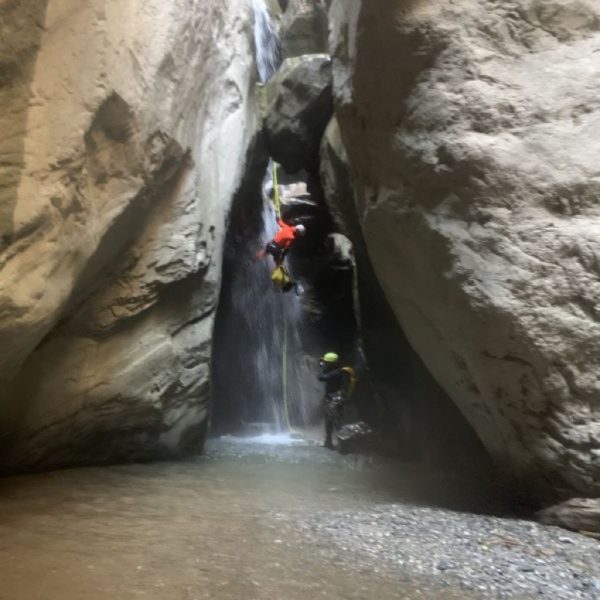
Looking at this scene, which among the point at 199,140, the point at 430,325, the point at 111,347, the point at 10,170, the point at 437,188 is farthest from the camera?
the point at 199,140

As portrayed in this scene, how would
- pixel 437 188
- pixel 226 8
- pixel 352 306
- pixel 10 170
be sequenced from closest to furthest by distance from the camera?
pixel 10 170
pixel 437 188
pixel 226 8
pixel 352 306

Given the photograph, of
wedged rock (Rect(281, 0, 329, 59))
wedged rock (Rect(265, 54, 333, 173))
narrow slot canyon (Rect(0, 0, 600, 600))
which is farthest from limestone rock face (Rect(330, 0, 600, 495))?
wedged rock (Rect(281, 0, 329, 59))

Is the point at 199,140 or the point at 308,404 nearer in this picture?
the point at 199,140

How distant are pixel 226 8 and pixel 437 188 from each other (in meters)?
4.72

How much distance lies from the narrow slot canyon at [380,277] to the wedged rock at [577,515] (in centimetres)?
2

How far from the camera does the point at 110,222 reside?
15.2 ft

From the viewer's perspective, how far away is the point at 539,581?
111 inches

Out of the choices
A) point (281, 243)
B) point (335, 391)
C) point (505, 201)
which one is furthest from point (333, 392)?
point (505, 201)

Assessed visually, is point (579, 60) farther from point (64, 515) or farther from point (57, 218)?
point (64, 515)

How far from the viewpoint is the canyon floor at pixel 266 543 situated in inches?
101

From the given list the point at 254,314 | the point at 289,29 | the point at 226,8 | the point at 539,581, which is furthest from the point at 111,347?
the point at 289,29

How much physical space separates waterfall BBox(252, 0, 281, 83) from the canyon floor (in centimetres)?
803

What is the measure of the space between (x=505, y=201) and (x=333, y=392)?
6102 millimetres

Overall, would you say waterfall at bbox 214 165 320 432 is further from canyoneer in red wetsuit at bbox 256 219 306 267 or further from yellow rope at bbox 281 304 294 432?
canyoneer in red wetsuit at bbox 256 219 306 267
